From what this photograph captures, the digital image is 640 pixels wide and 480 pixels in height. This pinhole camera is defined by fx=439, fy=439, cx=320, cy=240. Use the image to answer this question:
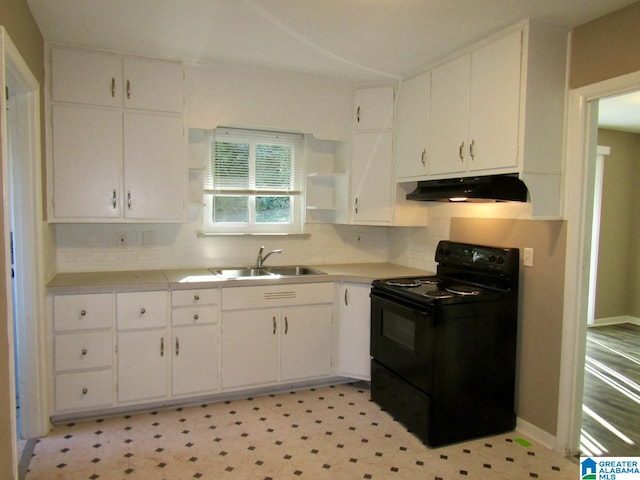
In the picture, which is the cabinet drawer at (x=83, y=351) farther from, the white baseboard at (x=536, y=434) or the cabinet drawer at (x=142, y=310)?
the white baseboard at (x=536, y=434)

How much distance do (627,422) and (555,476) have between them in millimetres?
1029

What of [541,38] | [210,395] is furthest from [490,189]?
[210,395]

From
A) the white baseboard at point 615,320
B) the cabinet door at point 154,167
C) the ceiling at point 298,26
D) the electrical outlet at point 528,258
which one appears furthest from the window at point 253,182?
the white baseboard at point 615,320

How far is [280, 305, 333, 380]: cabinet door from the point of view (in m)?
3.18

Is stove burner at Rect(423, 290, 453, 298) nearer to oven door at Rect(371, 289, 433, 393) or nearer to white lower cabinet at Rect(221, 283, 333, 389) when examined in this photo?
oven door at Rect(371, 289, 433, 393)

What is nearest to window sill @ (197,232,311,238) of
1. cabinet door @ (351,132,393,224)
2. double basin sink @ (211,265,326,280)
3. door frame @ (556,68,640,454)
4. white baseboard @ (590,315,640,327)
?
double basin sink @ (211,265,326,280)

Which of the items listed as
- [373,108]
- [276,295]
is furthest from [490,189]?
[276,295]

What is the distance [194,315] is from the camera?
9.61 feet

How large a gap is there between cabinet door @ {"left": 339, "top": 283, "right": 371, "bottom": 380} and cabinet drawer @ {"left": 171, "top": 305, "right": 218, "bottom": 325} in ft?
3.12

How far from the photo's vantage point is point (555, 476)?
2260 mm

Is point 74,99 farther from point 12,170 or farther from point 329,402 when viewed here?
point 329,402

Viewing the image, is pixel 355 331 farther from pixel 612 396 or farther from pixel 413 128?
pixel 612 396

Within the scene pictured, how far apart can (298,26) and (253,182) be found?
149 cm

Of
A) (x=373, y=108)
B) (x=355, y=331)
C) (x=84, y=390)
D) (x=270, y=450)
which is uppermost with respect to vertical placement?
(x=373, y=108)
